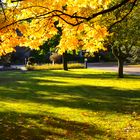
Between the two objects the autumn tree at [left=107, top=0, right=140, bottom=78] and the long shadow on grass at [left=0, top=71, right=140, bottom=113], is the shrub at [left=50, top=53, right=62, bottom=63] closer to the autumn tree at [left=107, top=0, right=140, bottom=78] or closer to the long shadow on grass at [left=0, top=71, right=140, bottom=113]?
the autumn tree at [left=107, top=0, right=140, bottom=78]

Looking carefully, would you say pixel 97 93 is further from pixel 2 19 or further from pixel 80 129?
pixel 2 19

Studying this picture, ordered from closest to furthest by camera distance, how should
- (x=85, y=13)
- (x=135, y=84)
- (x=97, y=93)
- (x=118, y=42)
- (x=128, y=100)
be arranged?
1. (x=85, y=13)
2. (x=128, y=100)
3. (x=97, y=93)
4. (x=135, y=84)
5. (x=118, y=42)

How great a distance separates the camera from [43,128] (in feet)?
44.6

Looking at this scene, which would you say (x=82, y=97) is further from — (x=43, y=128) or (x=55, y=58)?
(x=55, y=58)

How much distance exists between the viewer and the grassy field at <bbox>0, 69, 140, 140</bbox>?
12688 mm

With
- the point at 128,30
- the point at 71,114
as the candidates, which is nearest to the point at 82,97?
the point at 71,114

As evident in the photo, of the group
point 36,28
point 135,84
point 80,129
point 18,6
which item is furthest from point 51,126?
point 135,84

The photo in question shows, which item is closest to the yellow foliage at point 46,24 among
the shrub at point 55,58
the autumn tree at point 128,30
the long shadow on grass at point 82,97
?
the long shadow on grass at point 82,97

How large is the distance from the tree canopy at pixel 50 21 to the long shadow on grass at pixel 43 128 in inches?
105

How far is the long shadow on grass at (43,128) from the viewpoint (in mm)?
12391

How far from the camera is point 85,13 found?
44.8 feet

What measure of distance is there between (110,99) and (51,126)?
7.84 m

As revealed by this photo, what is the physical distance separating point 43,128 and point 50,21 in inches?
141

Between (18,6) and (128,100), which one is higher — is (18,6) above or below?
above
